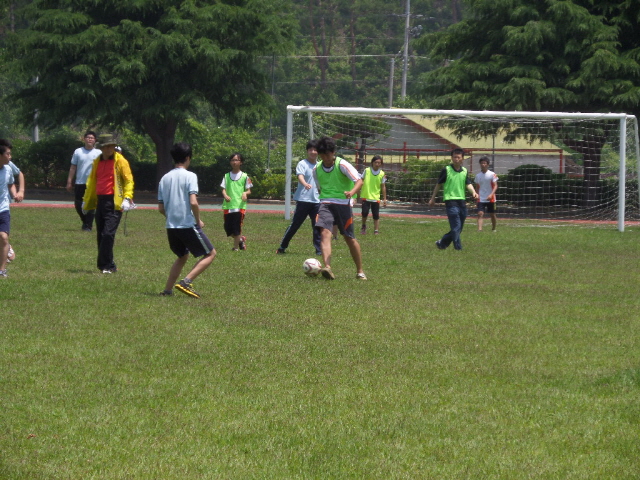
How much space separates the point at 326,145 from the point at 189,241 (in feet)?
8.05

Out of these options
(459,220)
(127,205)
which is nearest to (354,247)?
(127,205)

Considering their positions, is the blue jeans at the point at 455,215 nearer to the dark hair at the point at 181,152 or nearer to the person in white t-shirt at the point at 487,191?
the person in white t-shirt at the point at 487,191

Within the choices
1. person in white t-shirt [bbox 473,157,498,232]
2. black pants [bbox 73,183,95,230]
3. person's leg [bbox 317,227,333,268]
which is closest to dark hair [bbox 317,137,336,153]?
person's leg [bbox 317,227,333,268]

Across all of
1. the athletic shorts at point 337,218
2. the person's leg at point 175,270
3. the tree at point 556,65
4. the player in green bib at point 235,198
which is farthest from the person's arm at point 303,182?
the tree at point 556,65

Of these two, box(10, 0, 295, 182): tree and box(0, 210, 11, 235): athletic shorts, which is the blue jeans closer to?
box(0, 210, 11, 235): athletic shorts

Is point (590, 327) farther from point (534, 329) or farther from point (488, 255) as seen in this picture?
point (488, 255)

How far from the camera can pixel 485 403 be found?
6.38 meters

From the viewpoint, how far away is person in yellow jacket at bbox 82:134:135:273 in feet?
40.4

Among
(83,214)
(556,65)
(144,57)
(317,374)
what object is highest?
(144,57)

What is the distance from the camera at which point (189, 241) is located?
10516 millimetres

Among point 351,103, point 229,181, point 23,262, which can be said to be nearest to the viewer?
point 23,262

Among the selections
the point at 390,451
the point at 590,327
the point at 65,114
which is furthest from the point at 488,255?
the point at 65,114

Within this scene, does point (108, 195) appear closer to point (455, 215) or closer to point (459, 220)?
point (455, 215)

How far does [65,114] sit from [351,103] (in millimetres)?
39446
